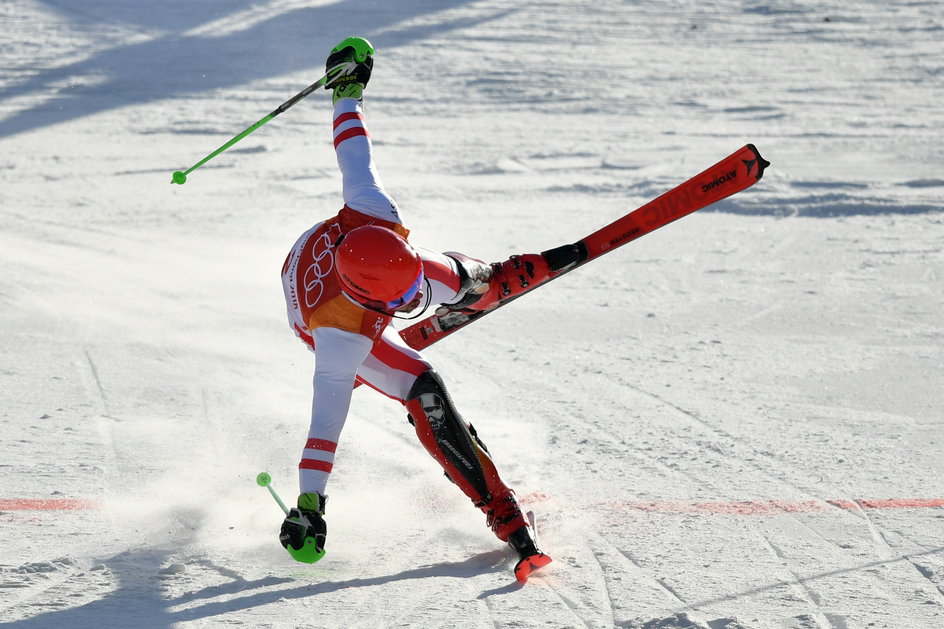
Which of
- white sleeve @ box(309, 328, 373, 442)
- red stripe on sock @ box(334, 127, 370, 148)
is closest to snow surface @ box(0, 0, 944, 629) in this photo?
white sleeve @ box(309, 328, 373, 442)

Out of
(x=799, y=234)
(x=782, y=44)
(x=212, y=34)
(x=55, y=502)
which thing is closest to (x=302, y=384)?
(x=55, y=502)

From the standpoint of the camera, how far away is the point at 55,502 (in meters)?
4.52

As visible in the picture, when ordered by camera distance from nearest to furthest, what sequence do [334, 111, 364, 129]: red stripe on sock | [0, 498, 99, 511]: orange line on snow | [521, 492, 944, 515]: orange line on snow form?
[0, 498, 99, 511]: orange line on snow
[334, 111, 364, 129]: red stripe on sock
[521, 492, 944, 515]: orange line on snow

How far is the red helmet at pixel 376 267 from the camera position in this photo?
149 inches

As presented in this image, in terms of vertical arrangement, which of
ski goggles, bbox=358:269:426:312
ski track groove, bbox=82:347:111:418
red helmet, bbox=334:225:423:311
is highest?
red helmet, bbox=334:225:423:311

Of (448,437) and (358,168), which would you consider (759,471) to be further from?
(358,168)

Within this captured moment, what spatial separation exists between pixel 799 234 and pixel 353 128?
610 centimetres

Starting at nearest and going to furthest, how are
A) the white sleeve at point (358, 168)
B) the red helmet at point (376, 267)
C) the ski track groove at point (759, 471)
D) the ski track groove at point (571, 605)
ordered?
1. the ski track groove at point (571, 605)
2. the red helmet at point (376, 267)
3. the ski track groove at point (759, 471)
4. the white sleeve at point (358, 168)

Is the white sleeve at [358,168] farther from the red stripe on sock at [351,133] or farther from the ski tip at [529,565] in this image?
the ski tip at [529,565]

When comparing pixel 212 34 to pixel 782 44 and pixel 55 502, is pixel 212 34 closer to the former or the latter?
pixel 782 44

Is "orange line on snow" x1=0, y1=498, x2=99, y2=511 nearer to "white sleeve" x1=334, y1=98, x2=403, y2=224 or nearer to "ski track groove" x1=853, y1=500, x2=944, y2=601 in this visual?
"white sleeve" x1=334, y1=98, x2=403, y2=224

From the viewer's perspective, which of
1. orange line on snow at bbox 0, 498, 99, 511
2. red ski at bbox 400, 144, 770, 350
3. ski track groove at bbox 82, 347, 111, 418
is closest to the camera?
orange line on snow at bbox 0, 498, 99, 511

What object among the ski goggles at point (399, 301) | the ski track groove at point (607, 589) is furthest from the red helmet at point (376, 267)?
the ski track groove at point (607, 589)

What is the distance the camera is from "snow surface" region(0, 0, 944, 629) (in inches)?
158
